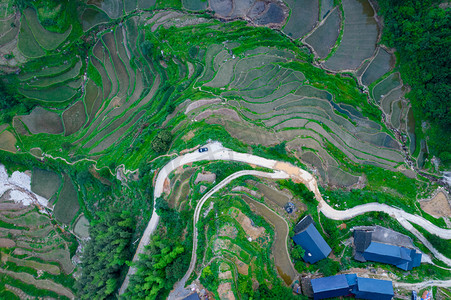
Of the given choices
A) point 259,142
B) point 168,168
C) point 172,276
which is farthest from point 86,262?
point 259,142

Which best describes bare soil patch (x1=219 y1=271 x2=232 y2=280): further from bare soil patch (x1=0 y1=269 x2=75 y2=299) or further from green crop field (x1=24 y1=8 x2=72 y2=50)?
green crop field (x1=24 y1=8 x2=72 y2=50)

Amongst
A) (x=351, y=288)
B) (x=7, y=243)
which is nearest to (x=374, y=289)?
(x=351, y=288)

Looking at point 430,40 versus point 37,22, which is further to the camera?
point 37,22

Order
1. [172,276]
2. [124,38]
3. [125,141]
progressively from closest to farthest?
[172,276], [125,141], [124,38]

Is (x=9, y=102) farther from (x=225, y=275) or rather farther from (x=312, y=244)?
(x=312, y=244)

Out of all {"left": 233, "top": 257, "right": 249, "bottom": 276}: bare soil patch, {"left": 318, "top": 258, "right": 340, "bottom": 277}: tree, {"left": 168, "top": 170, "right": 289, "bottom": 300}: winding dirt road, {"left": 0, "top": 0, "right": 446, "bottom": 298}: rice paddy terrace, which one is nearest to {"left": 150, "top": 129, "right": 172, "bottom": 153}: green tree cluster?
{"left": 0, "top": 0, "right": 446, "bottom": 298}: rice paddy terrace

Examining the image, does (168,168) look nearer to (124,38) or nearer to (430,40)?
(124,38)
